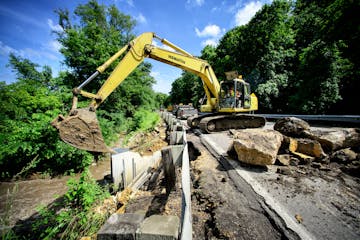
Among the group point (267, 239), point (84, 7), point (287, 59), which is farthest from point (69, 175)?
point (84, 7)

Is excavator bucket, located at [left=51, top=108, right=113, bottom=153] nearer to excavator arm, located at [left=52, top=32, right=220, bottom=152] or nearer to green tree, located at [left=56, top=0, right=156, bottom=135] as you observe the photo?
excavator arm, located at [left=52, top=32, right=220, bottom=152]

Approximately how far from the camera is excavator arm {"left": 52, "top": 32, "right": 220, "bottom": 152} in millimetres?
2723

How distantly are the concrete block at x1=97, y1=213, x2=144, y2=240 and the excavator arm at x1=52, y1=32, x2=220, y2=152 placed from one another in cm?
204

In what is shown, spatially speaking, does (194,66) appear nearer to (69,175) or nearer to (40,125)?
(40,125)

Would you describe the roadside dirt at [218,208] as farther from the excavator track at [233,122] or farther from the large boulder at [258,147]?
the excavator track at [233,122]

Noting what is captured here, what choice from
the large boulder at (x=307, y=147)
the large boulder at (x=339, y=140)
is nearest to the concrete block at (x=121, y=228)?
the large boulder at (x=307, y=147)

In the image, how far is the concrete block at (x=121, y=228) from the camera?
1.09m

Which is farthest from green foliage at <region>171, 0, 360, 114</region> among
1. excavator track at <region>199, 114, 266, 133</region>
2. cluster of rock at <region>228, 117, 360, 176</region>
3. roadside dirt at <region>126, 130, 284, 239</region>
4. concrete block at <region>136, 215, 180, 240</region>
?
concrete block at <region>136, 215, 180, 240</region>

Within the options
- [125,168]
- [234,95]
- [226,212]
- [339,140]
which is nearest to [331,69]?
[234,95]

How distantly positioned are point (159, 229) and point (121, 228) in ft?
1.16

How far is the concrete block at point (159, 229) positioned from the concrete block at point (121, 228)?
0.21ft

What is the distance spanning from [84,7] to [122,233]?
81.3ft

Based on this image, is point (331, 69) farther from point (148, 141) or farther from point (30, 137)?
point (30, 137)

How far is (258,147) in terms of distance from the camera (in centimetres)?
299
